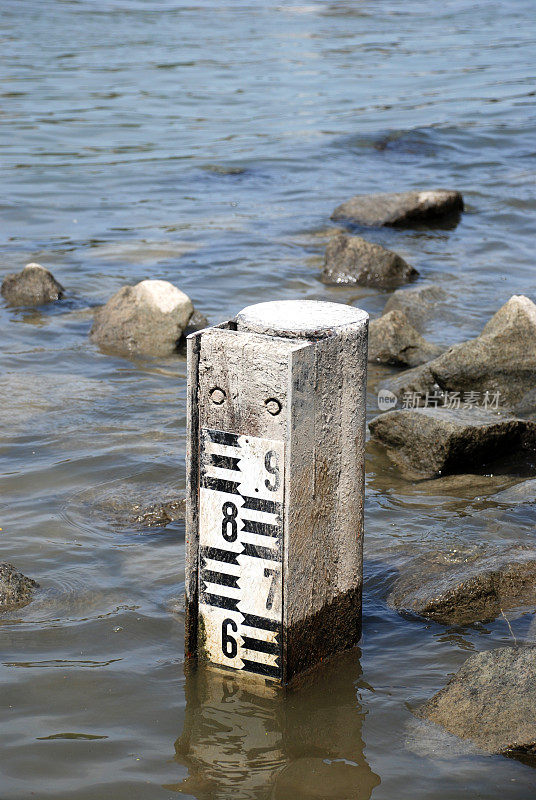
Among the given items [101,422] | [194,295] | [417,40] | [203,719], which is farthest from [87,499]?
[417,40]

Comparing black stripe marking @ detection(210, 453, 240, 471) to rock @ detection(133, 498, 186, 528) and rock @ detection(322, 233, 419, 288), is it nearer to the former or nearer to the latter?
rock @ detection(133, 498, 186, 528)

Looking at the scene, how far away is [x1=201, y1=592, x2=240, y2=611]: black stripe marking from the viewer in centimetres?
400

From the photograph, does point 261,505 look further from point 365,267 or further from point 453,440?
point 365,267

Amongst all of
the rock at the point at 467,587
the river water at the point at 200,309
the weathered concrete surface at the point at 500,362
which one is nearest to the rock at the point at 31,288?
the river water at the point at 200,309

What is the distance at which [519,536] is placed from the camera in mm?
5504

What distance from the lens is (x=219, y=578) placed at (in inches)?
158

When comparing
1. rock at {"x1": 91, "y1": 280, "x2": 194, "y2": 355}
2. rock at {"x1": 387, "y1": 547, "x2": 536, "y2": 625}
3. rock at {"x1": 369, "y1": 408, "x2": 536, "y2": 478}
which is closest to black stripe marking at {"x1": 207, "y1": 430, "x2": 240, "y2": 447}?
rock at {"x1": 387, "y1": 547, "x2": 536, "y2": 625}

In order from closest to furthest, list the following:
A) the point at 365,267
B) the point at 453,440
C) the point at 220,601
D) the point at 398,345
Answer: the point at 220,601, the point at 453,440, the point at 398,345, the point at 365,267

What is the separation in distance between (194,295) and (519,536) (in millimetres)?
5720

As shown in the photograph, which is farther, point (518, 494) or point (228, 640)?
point (518, 494)

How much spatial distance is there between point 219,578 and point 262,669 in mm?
398

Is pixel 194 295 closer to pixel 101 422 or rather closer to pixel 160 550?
pixel 101 422

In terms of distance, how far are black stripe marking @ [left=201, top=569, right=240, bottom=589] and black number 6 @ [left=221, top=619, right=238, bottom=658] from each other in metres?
0.16

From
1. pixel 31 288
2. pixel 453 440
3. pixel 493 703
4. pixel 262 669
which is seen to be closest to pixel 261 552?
pixel 262 669
